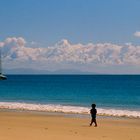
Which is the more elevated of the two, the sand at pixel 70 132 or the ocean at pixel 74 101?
the ocean at pixel 74 101

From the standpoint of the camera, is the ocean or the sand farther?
the ocean

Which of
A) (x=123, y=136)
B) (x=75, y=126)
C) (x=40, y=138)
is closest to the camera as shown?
(x=40, y=138)

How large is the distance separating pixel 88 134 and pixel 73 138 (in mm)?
1853

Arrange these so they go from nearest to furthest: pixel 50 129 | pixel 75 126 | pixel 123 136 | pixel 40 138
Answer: pixel 40 138, pixel 123 136, pixel 50 129, pixel 75 126

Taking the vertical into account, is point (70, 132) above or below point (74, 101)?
below

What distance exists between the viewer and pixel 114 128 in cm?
2455

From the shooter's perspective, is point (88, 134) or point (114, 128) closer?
point (88, 134)

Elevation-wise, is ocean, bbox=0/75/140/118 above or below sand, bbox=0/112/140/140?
above

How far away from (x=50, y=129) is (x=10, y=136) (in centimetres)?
414

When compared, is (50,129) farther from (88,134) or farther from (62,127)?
(88,134)

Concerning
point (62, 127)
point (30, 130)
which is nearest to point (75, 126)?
point (62, 127)

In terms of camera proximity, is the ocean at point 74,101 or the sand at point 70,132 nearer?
the sand at point 70,132

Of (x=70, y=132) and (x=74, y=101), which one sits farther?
(x=74, y=101)

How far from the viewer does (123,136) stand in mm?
21234
